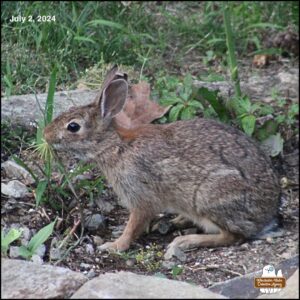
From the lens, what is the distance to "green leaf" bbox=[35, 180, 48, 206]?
621cm

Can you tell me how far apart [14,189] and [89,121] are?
0.68m

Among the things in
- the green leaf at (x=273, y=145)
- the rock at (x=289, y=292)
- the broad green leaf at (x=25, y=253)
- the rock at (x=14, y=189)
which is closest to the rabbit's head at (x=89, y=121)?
the rock at (x=14, y=189)

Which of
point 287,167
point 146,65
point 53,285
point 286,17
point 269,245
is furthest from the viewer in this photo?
point 286,17

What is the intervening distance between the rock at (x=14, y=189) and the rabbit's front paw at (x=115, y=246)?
700 millimetres

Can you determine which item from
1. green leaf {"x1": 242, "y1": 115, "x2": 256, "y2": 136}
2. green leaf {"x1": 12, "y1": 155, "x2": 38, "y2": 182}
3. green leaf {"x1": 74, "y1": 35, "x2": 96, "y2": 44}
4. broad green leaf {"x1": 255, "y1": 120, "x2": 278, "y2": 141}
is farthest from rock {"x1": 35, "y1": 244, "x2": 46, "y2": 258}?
green leaf {"x1": 74, "y1": 35, "x2": 96, "y2": 44}

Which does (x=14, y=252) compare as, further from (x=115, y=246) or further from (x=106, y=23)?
(x=106, y=23)

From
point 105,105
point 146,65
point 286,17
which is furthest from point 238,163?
point 286,17

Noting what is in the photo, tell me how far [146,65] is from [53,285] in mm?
3679

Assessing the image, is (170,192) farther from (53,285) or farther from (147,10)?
(147,10)

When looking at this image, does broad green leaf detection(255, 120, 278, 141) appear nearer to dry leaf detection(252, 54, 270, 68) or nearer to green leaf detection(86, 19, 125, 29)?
dry leaf detection(252, 54, 270, 68)

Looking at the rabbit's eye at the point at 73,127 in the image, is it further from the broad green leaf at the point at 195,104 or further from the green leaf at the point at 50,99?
the broad green leaf at the point at 195,104

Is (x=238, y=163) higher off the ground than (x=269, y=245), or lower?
higher

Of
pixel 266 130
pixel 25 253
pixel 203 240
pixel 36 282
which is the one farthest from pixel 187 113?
pixel 36 282

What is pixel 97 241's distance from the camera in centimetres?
634
